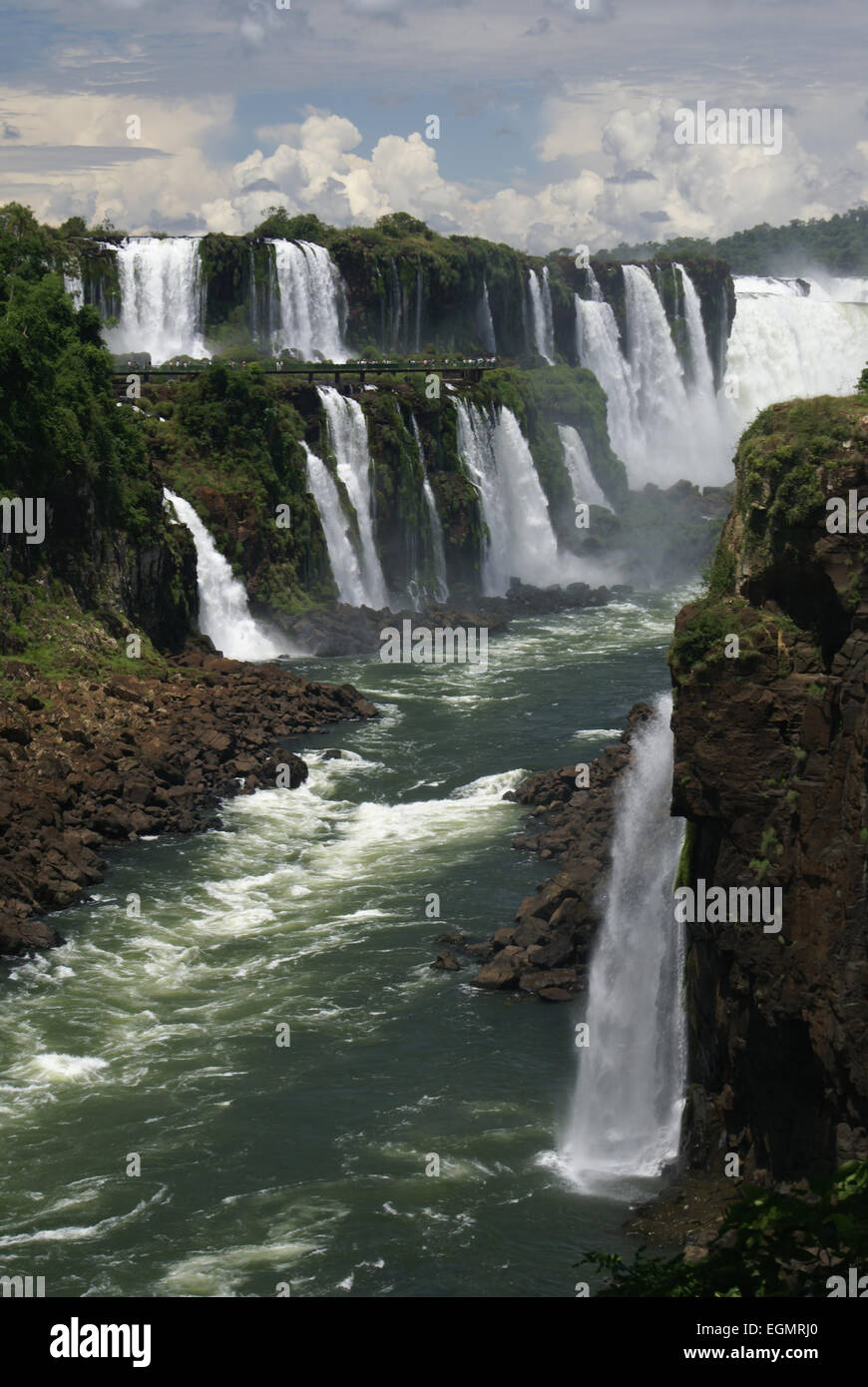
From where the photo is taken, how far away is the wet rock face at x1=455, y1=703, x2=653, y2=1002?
1013 inches

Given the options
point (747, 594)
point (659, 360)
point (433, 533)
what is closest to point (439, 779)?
point (747, 594)

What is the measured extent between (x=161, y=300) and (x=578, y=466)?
2165 cm

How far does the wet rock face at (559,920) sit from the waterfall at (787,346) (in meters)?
75.7

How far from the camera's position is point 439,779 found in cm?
3825

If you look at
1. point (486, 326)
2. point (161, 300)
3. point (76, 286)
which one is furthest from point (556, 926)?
point (486, 326)

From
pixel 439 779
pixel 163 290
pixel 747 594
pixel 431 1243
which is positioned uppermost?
pixel 163 290

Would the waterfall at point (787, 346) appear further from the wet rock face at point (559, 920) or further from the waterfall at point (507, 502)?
the wet rock face at point (559, 920)

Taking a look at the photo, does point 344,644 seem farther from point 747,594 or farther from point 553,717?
point 747,594

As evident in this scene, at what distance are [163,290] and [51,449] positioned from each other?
104 feet

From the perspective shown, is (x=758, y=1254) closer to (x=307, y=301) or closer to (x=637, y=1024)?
(x=637, y=1024)

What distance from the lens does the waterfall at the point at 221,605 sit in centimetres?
5219

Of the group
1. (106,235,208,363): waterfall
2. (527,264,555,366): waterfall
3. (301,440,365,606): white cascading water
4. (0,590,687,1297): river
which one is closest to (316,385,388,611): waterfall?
(301,440,365,606): white cascading water

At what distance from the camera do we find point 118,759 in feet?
118

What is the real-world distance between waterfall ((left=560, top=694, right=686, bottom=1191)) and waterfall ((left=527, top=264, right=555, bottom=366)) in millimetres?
67876
